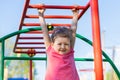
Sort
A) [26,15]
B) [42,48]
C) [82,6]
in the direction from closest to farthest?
[82,6]
[26,15]
[42,48]

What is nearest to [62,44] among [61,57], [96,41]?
[61,57]

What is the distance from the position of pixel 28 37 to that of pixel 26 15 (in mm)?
854

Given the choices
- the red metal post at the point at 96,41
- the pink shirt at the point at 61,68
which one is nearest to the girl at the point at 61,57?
the pink shirt at the point at 61,68

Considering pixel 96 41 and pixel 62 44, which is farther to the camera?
pixel 62 44

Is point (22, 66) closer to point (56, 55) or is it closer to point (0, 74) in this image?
point (0, 74)

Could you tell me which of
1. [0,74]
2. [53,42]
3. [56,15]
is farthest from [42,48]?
[53,42]

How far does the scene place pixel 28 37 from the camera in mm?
4055

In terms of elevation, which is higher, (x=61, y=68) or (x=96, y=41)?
(x=96, y=41)

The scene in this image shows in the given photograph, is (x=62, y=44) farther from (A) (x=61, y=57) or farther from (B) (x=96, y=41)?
(B) (x=96, y=41)

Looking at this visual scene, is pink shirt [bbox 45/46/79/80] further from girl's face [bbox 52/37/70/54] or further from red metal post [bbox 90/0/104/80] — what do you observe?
red metal post [bbox 90/0/104/80]

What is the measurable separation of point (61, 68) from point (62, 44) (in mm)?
162

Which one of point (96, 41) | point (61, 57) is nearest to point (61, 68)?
point (61, 57)

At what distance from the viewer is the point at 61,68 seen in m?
2.33

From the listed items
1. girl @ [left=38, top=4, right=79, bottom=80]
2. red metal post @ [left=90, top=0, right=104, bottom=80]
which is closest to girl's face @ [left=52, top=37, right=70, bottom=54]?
girl @ [left=38, top=4, right=79, bottom=80]
